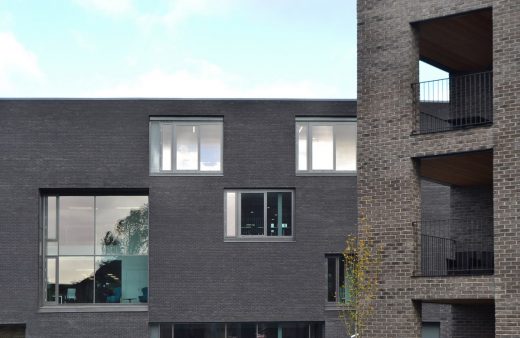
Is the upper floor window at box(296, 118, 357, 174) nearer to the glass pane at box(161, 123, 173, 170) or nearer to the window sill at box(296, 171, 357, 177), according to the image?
the window sill at box(296, 171, 357, 177)

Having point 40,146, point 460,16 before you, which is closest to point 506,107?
point 460,16

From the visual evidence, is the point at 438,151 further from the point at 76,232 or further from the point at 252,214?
the point at 76,232

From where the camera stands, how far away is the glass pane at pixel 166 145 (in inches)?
1394

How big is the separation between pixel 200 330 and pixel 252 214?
3994 millimetres

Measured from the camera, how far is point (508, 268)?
19953mm

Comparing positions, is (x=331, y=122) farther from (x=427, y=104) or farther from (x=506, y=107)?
(x=506, y=107)

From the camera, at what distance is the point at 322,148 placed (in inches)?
1405

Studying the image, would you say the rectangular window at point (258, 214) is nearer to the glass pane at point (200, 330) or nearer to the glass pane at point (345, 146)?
the glass pane at point (345, 146)

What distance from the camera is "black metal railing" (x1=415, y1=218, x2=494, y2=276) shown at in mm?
22078

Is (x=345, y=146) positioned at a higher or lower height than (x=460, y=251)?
higher

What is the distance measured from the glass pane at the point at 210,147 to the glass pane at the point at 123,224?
224 centimetres

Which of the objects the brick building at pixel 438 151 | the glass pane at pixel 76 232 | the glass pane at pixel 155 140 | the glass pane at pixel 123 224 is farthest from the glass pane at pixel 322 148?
the brick building at pixel 438 151

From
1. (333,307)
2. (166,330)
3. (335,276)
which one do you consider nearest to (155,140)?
(166,330)

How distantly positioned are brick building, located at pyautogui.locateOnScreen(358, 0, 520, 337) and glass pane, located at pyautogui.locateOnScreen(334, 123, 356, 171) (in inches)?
454
